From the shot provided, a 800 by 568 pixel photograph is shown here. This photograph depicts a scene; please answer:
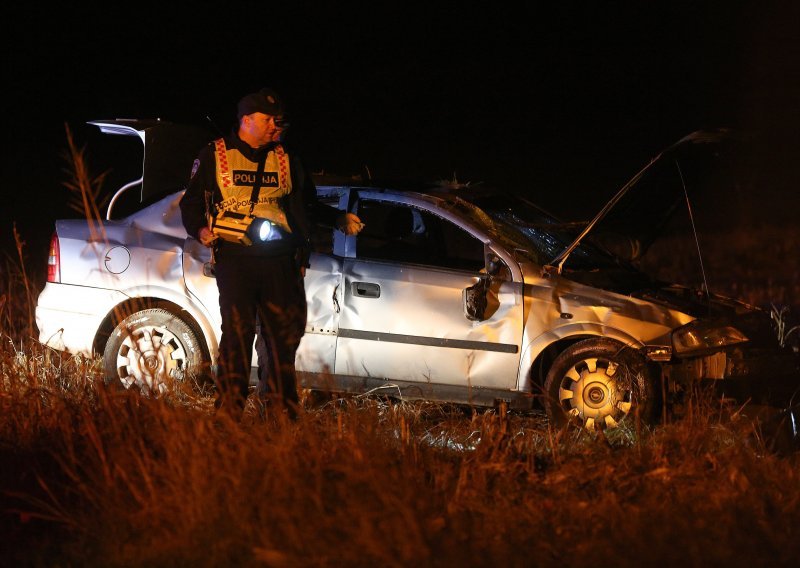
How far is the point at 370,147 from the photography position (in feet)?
93.6

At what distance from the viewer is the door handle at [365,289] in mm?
6820

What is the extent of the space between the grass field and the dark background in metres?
14.9

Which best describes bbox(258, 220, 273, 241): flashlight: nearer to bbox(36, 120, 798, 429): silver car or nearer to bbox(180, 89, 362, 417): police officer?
bbox(180, 89, 362, 417): police officer

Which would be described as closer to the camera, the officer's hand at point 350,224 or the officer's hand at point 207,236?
the officer's hand at point 207,236

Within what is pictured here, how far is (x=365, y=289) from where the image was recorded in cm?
684

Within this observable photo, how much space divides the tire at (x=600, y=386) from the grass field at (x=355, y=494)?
2.51 feet

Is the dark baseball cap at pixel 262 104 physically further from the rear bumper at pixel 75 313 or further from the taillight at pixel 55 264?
the taillight at pixel 55 264

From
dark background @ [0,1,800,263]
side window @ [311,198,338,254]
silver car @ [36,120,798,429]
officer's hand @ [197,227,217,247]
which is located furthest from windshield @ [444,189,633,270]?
dark background @ [0,1,800,263]

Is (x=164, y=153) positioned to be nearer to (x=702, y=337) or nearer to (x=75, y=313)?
(x=75, y=313)

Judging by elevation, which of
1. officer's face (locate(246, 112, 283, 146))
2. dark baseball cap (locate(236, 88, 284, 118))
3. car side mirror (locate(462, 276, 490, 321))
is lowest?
car side mirror (locate(462, 276, 490, 321))

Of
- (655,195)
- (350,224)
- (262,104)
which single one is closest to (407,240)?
(350,224)

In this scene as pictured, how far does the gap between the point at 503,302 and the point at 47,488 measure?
2.93m

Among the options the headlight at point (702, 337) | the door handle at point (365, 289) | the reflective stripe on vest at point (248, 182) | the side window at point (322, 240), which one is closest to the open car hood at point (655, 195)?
the headlight at point (702, 337)

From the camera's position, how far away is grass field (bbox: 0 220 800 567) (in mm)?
4379
